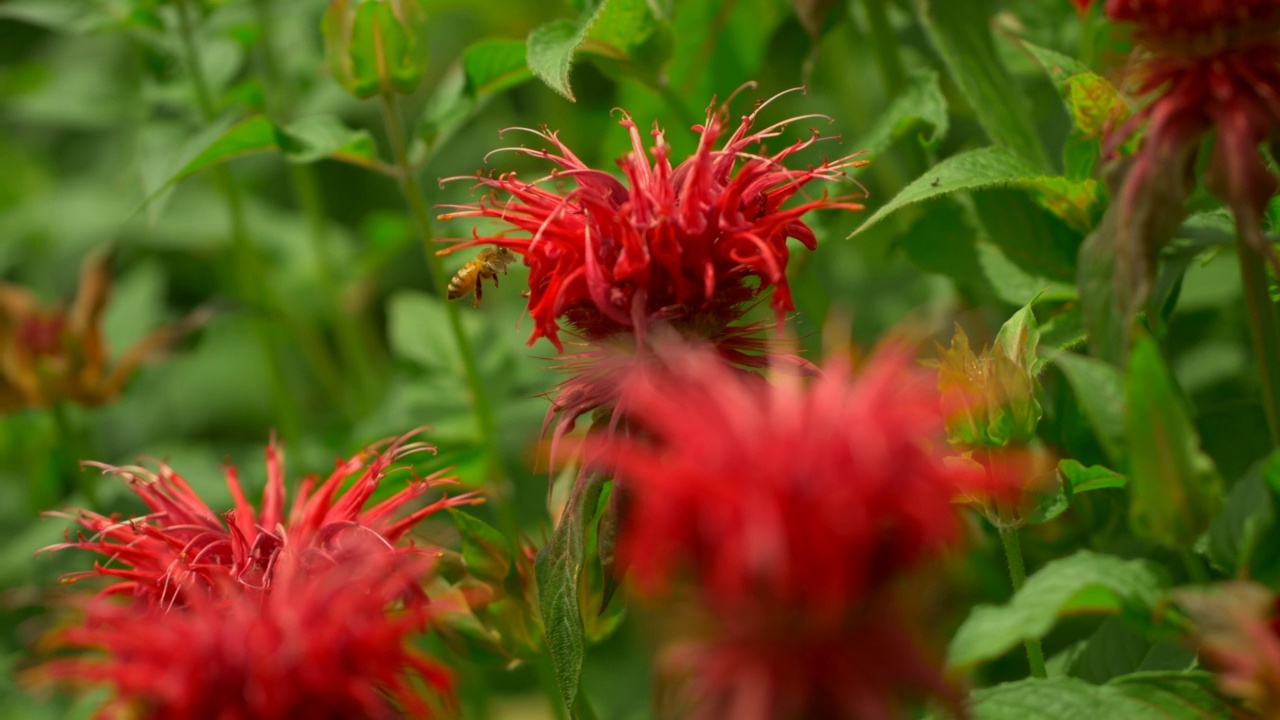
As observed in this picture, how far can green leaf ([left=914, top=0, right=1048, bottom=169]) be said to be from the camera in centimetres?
100

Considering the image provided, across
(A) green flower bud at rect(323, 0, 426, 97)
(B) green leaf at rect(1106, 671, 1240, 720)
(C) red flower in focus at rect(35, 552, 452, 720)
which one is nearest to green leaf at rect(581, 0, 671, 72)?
(A) green flower bud at rect(323, 0, 426, 97)

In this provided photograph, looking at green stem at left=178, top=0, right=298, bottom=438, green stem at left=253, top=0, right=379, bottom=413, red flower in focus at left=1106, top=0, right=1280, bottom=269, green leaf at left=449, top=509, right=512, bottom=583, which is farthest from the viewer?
green stem at left=253, top=0, right=379, bottom=413

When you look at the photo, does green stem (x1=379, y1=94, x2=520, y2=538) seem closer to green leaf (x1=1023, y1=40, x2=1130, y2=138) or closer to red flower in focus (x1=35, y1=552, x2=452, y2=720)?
red flower in focus (x1=35, y1=552, x2=452, y2=720)

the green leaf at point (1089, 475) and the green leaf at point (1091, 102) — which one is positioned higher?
the green leaf at point (1091, 102)

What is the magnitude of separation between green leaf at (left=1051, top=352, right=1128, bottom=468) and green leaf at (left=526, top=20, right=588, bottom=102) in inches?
13.6

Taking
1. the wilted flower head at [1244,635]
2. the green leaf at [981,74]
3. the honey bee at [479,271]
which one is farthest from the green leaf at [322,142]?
the wilted flower head at [1244,635]

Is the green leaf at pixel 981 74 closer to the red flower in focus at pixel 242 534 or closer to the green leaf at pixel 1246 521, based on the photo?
the green leaf at pixel 1246 521

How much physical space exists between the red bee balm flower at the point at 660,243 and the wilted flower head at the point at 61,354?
672mm

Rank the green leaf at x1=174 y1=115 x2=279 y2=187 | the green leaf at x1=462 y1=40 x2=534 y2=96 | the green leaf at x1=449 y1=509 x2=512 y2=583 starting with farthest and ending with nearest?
the green leaf at x1=462 y1=40 x2=534 y2=96 < the green leaf at x1=174 y1=115 x2=279 y2=187 < the green leaf at x1=449 y1=509 x2=512 y2=583

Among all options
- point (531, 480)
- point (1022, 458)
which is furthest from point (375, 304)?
point (1022, 458)

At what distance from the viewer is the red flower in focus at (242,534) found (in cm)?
78

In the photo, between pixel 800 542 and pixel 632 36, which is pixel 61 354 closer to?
pixel 632 36

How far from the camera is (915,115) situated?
1009mm

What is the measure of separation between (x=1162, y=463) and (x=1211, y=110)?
7.3 inches
